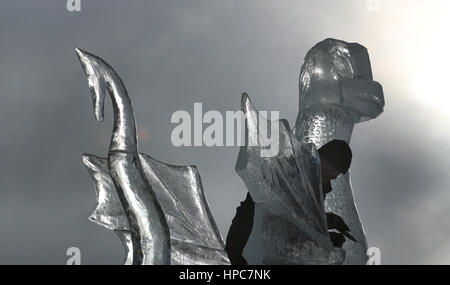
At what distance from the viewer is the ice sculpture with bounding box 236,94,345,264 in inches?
123

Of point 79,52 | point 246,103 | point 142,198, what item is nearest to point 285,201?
point 246,103

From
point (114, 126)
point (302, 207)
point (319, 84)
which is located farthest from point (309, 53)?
point (114, 126)

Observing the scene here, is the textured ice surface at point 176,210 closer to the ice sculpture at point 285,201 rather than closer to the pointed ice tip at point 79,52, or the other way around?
the ice sculpture at point 285,201

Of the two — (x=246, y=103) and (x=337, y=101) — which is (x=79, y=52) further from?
(x=337, y=101)

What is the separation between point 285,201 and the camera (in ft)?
10.8

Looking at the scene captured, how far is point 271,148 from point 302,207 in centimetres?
32

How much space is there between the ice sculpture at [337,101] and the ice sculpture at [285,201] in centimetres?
46

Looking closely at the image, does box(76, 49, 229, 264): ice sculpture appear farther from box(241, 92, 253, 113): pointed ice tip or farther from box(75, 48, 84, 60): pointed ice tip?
box(241, 92, 253, 113): pointed ice tip

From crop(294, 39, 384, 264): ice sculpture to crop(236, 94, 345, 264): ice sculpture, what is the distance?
46 cm

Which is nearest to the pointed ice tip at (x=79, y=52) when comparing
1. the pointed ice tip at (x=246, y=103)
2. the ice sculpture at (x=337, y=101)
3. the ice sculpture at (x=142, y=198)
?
the ice sculpture at (x=142, y=198)

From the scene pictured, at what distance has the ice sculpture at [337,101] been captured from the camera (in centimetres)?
388

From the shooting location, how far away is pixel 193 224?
158 inches
